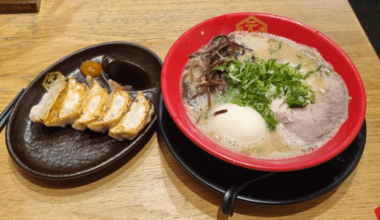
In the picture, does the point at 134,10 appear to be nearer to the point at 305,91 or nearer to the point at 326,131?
the point at 305,91

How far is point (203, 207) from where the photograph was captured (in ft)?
4.96

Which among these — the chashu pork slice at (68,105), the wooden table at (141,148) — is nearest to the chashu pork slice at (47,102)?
the chashu pork slice at (68,105)

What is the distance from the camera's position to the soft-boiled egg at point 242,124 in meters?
1.54

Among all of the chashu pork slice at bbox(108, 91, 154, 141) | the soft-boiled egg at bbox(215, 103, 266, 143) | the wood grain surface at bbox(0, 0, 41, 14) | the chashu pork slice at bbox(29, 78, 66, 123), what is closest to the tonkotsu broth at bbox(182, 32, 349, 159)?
the soft-boiled egg at bbox(215, 103, 266, 143)

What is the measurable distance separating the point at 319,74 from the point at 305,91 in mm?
247

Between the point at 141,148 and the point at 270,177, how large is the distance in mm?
815

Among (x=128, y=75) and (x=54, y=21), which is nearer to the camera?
(x=128, y=75)

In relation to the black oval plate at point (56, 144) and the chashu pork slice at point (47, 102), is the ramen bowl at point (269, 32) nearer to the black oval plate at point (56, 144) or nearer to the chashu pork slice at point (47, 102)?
the black oval plate at point (56, 144)

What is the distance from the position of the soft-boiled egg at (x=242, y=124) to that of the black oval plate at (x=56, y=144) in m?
0.46

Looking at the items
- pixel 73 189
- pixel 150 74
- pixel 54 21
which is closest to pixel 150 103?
pixel 150 74

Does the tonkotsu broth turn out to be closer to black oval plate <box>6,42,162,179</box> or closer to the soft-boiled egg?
the soft-boiled egg

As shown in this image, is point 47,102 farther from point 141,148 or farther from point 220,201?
point 220,201

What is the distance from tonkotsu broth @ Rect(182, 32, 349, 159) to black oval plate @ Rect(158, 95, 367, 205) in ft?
0.38

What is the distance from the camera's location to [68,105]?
178cm
